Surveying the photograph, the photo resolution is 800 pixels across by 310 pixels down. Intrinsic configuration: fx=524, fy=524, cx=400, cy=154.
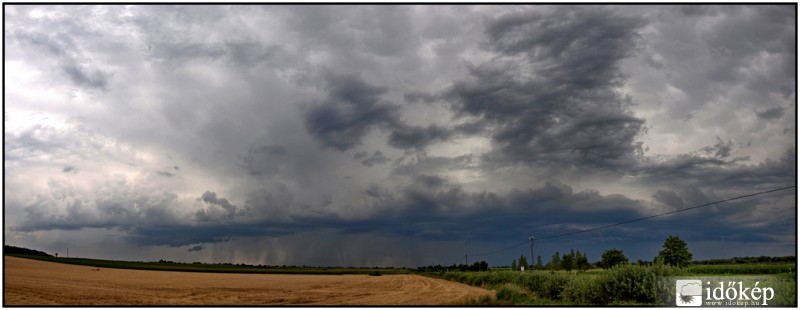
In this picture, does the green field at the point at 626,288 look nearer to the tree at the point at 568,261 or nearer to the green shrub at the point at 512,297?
the green shrub at the point at 512,297

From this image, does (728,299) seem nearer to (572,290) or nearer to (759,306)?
(759,306)

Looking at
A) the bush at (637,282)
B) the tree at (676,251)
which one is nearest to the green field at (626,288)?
the bush at (637,282)

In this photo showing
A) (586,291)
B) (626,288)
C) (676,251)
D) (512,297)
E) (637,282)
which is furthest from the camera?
(676,251)

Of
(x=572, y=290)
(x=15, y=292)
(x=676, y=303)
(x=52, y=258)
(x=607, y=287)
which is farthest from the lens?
(x=52, y=258)

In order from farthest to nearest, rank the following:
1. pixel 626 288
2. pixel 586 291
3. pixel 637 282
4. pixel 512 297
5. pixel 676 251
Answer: pixel 676 251 → pixel 512 297 → pixel 586 291 → pixel 626 288 → pixel 637 282

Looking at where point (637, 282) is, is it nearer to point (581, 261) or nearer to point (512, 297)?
point (512, 297)

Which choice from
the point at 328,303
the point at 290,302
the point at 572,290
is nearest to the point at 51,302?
the point at 290,302

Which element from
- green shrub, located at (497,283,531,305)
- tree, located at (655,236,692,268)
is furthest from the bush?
tree, located at (655,236,692,268)

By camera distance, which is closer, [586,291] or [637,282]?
[637,282]

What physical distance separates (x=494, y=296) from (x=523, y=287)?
9.72m

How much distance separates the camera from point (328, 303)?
38.7 meters

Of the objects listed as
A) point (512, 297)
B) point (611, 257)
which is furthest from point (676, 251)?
point (512, 297)

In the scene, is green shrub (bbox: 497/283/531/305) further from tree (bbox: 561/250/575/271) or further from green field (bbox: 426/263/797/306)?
tree (bbox: 561/250/575/271)

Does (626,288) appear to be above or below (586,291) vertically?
above
